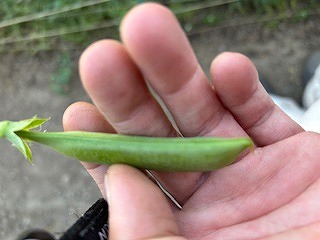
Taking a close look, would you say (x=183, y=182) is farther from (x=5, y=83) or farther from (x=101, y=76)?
(x=5, y=83)

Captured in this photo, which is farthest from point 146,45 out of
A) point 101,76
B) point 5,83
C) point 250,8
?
point 5,83

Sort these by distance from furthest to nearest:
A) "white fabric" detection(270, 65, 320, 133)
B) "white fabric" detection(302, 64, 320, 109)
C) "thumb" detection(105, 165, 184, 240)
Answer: "white fabric" detection(302, 64, 320, 109) < "white fabric" detection(270, 65, 320, 133) < "thumb" detection(105, 165, 184, 240)

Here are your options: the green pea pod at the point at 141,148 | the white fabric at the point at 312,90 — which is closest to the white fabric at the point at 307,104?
the white fabric at the point at 312,90

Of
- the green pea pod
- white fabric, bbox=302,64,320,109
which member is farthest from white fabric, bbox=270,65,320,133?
the green pea pod

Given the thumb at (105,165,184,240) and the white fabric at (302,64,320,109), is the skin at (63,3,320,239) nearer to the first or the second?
the thumb at (105,165,184,240)

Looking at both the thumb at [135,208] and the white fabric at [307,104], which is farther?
the white fabric at [307,104]

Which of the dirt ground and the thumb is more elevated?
the thumb

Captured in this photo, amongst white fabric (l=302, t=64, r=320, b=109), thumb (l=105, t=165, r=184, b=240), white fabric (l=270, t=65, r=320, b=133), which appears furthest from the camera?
white fabric (l=302, t=64, r=320, b=109)

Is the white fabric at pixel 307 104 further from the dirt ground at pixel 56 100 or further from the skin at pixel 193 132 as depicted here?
the skin at pixel 193 132
